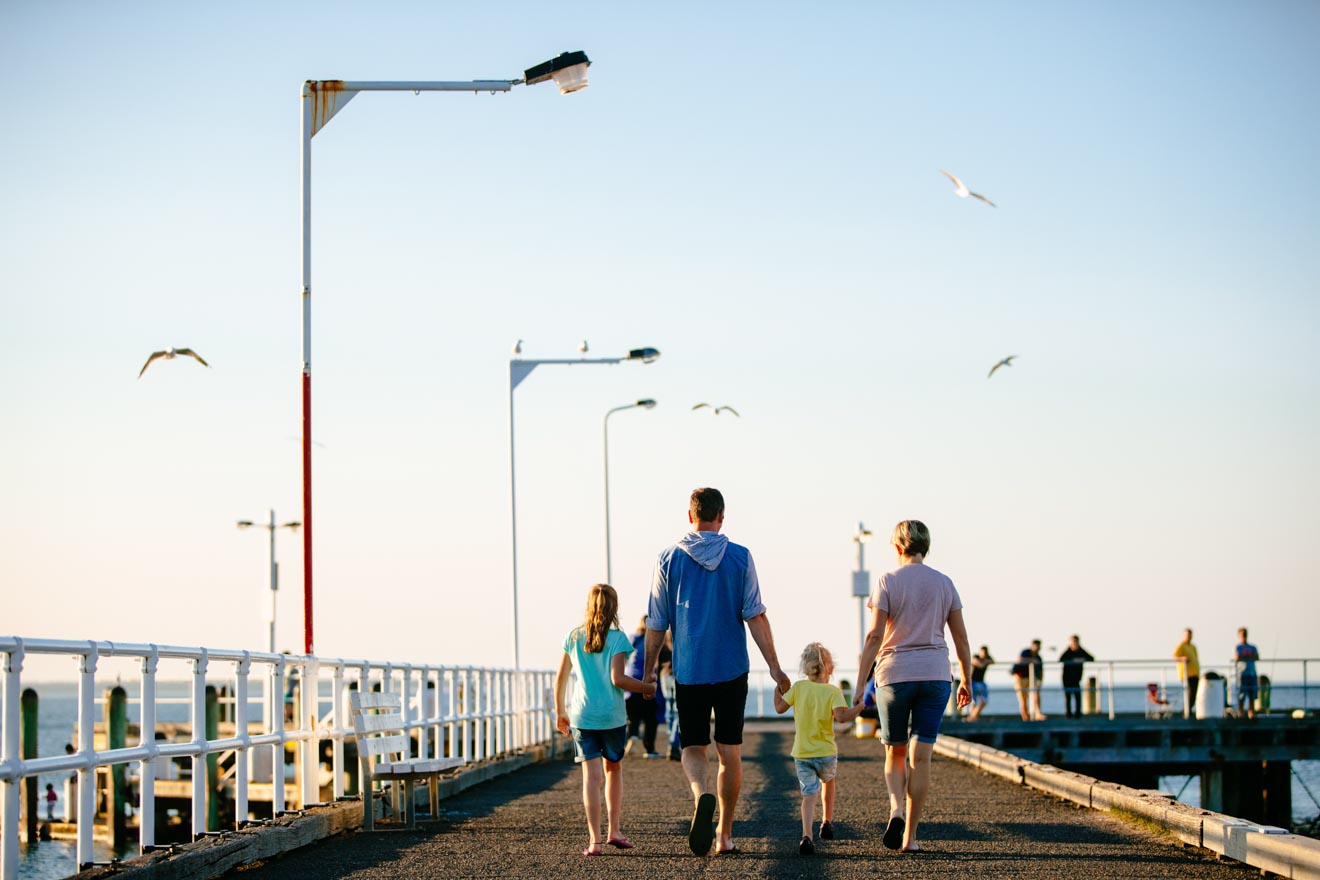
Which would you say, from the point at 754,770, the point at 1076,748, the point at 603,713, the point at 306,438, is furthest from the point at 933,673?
the point at 1076,748

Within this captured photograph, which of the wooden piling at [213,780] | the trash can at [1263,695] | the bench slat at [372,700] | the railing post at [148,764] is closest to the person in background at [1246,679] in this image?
the trash can at [1263,695]

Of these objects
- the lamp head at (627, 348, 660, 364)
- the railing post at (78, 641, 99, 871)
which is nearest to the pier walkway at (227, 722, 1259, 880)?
the railing post at (78, 641, 99, 871)

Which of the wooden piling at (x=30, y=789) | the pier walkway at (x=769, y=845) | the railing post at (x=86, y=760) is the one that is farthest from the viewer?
the wooden piling at (x=30, y=789)

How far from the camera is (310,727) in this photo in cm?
1302

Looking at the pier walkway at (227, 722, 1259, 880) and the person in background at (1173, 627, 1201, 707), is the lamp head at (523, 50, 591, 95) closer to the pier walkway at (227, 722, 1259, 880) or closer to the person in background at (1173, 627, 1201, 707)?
the pier walkway at (227, 722, 1259, 880)

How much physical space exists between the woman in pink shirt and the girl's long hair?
1.57 meters

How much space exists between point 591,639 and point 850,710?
1605mm

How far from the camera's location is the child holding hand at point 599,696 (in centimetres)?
1052

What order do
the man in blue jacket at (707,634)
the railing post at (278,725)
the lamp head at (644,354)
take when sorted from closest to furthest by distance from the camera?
1. the man in blue jacket at (707,634)
2. the railing post at (278,725)
3. the lamp head at (644,354)

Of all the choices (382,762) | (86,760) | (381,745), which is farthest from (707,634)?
(382,762)

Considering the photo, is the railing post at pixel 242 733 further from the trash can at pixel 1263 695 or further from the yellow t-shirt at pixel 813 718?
the trash can at pixel 1263 695

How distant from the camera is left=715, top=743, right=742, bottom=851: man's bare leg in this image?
9.86m

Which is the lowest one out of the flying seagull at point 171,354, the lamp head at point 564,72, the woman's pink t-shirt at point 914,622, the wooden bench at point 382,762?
the wooden bench at point 382,762

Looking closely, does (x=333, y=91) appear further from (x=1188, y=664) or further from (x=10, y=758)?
(x=1188, y=664)
